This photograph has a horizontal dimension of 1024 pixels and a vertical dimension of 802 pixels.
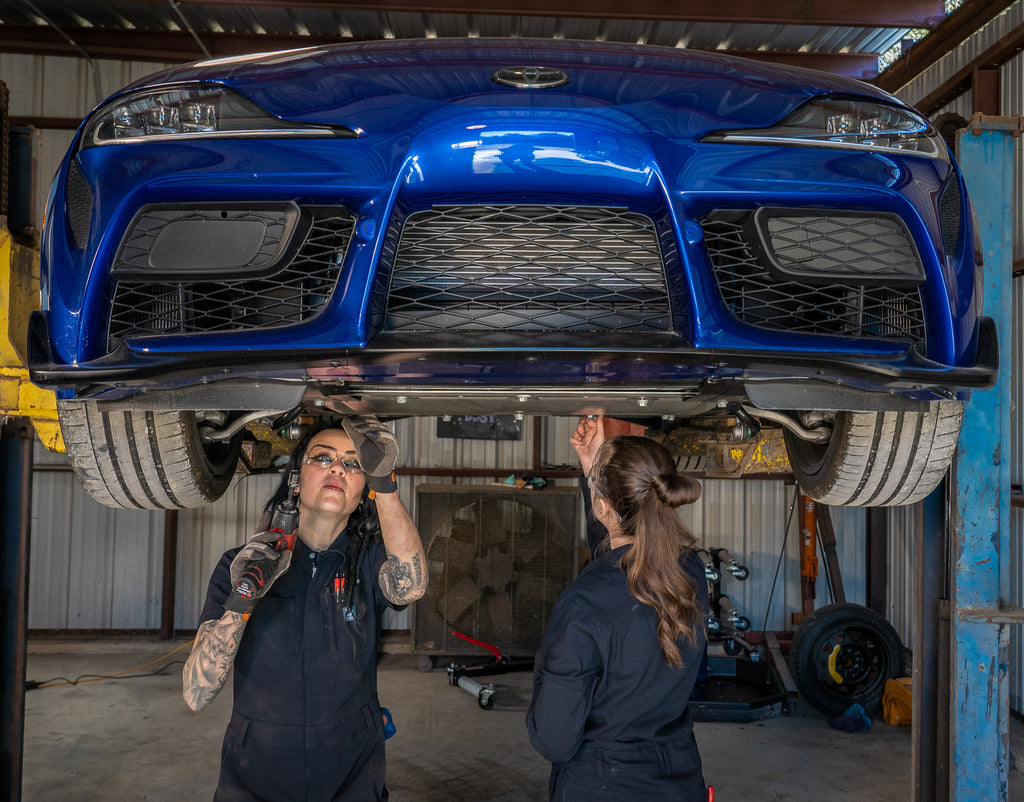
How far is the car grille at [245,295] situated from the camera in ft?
4.20

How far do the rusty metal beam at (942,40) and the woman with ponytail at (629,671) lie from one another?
4834 millimetres

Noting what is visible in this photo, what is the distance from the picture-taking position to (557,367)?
4.26 ft

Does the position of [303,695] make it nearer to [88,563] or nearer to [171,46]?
[88,563]

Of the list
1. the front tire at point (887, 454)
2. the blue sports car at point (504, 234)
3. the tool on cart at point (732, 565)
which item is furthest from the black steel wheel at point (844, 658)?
the blue sports car at point (504, 234)

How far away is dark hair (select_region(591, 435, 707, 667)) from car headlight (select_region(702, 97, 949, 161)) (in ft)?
2.36

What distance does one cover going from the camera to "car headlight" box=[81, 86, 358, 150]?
4.15 feet

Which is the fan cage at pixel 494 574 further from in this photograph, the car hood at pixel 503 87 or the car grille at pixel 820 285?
the car hood at pixel 503 87

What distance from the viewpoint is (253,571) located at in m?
1.64

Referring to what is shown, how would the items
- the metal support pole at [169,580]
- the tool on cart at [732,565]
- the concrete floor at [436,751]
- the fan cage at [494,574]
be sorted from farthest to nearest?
the metal support pole at [169,580] → the fan cage at [494,574] → the tool on cart at [732,565] → the concrete floor at [436,751]

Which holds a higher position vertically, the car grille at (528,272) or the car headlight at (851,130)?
the car headlight at (851,130)

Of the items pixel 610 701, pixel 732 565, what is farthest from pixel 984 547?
pixel 732 565

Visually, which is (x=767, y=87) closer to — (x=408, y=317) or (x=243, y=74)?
(x=408, y=317)

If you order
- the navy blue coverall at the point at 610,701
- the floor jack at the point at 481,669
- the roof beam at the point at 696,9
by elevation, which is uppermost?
the roof beam at the point at 696,9

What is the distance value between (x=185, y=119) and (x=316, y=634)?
120 centimetres
